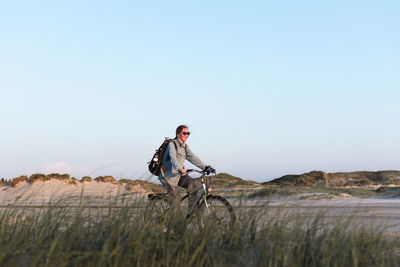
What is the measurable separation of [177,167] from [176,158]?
0.58 feet

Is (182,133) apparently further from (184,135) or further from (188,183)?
(188,183)

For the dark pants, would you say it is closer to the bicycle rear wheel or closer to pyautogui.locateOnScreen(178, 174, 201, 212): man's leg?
pyautogui.locateOnScreen(178, 174, 201, 212): man's leg

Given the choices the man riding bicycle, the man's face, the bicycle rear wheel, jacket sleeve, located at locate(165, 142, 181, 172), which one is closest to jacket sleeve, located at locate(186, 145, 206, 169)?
the man riding bicycle

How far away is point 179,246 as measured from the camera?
5750 millimetres

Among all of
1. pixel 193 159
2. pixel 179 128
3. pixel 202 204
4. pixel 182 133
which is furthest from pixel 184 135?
pixel 202 204

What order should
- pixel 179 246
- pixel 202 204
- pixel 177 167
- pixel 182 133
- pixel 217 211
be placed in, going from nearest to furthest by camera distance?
pixel 179 246, pixel 217 211, pixel 202 204, pixel 177 167, pixel 182 133

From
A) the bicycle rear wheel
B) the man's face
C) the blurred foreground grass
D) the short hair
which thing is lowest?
the blurred foreground grass

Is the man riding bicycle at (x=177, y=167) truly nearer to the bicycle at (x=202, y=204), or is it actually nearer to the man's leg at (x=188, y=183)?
the man's leg at (x=188, y=183)

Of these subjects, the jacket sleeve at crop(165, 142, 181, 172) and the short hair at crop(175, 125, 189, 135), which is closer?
the jacket sleeve at crop(165, 142, 181, 172)

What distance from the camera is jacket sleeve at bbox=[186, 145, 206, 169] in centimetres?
887

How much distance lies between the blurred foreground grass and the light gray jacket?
185 centimetres

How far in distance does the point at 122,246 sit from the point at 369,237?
11.5ft

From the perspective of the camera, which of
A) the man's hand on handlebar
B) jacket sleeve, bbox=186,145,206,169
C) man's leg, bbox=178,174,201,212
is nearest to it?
man's leg, bbox=178,174,201,212

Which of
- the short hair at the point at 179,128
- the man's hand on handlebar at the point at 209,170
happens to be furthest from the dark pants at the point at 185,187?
the short hair at the point at 179,128
